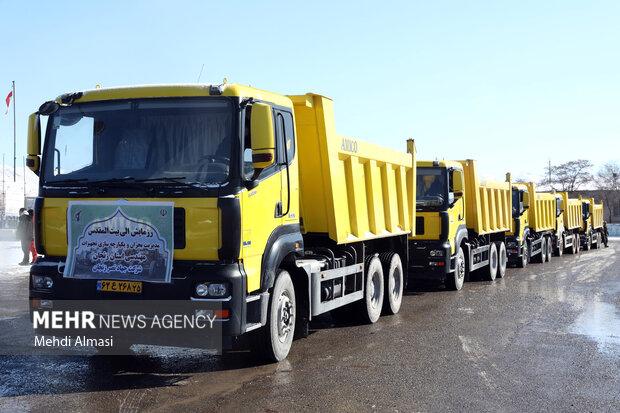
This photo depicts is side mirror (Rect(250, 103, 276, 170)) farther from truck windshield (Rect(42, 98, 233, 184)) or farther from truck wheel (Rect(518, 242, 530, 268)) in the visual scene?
truck wheel (Rect(518, 242, 530, 268))

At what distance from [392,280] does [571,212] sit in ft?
77.7

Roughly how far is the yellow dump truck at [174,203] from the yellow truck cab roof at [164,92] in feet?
0.05

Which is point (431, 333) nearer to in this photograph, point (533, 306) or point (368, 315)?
point (368, 315)

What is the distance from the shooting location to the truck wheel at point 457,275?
1447 centimetres

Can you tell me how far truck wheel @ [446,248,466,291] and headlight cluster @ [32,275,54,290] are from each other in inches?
390

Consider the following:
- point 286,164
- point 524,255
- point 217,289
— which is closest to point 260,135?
point 286,164

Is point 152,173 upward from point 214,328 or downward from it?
upward

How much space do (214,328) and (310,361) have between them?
171 cm

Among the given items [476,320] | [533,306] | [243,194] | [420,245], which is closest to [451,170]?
[420,245]

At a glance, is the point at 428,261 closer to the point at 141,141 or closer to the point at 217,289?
the point at 217,289

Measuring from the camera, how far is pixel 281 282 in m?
6.97

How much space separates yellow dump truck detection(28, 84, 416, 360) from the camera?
598 cm

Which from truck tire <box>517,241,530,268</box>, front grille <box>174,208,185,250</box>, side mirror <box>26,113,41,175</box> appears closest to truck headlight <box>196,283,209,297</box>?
front grille <box>174,208,185,250</box>

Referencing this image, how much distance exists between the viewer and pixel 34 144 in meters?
6.64
